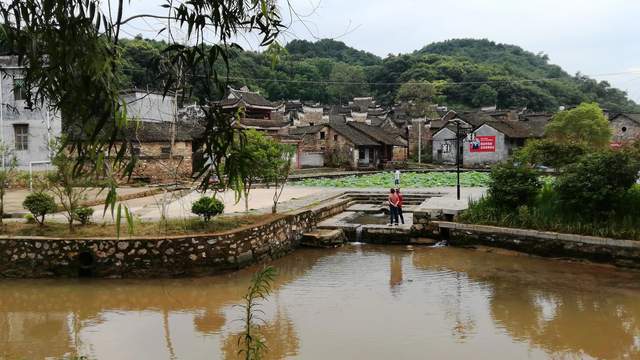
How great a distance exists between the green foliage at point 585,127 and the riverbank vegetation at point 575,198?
2456 centimetres

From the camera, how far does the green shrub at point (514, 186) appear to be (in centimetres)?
1547

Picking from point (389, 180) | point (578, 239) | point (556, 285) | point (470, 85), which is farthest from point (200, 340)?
point (470, 85)

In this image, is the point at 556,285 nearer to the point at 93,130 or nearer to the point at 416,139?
the point at 93,130

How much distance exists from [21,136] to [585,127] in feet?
116

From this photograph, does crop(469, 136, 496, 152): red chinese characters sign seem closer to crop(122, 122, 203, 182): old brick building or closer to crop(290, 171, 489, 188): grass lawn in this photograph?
crop(290, 171, 489, 188): grass lawn

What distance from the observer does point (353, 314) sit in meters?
9.58

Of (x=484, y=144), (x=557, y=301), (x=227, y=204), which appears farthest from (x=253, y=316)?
(x=484, y=144)

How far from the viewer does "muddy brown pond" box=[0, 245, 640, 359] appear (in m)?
8.00

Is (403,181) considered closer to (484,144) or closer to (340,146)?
(340,146)

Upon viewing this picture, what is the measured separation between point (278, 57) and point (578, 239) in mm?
12028

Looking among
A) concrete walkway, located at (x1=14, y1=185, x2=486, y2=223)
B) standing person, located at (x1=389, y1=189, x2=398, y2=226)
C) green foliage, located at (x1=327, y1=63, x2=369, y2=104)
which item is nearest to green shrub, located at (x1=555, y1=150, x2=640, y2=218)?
concrete walkway, located at (x1=14, y1=185, x2=486, y2=223)

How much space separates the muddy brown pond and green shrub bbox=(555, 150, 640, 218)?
177 centimetres

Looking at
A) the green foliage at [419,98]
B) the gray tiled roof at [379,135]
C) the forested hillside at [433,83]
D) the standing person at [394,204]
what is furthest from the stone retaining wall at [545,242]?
the forested hillside at [433,83]

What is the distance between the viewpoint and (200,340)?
329 inches
